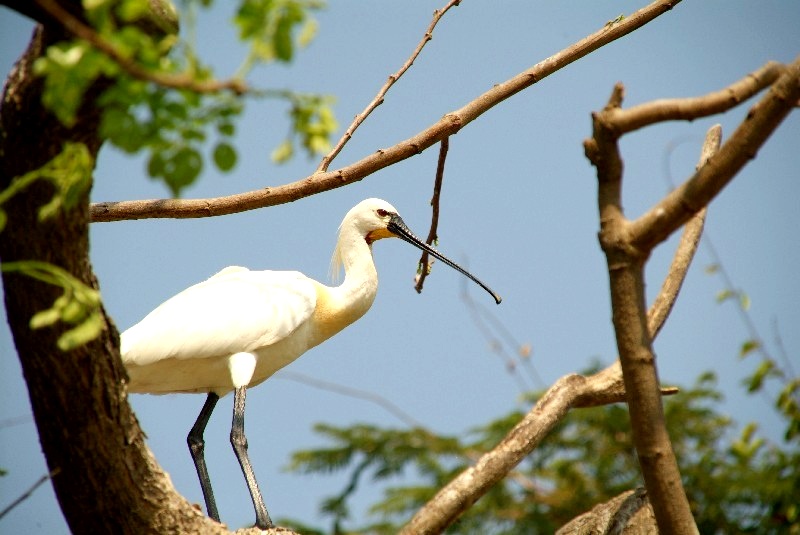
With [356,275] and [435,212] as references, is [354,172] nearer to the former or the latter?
[435,212]

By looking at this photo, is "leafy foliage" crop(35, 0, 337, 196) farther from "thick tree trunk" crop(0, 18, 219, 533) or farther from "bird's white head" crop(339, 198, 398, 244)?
"bird's white head" crop(339, 198, 398, 244)

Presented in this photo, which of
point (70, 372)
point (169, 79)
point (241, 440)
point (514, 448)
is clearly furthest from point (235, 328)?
point (169, 79)

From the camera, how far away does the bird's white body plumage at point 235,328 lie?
252 inches

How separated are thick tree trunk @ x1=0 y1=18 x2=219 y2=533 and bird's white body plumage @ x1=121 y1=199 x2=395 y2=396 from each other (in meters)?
2.30

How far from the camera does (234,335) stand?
665 cm

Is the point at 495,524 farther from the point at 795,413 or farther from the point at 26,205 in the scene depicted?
the point at 26,205

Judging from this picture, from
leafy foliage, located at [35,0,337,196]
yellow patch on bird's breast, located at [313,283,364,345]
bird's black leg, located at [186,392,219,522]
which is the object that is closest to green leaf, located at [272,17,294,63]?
leafy foliage, located at [35,0,337,196]

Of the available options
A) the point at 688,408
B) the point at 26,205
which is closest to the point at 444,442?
the point at 688,408

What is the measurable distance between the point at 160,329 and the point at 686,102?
161 inches

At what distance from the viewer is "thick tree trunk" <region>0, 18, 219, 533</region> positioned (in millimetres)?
3238

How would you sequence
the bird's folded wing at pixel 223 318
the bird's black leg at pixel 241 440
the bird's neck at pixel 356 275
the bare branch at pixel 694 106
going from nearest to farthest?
the bare branch at pixel 694 106
the bird's folded wing at pixel 223 318
the bird's black leg at pixel 241 440
the bird's neck at pixel 356 275

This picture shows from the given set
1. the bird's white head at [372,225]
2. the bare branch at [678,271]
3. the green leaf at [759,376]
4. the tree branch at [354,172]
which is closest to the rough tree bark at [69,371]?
the tree branch at [354,172]

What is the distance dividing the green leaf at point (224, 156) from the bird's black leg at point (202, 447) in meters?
4.14

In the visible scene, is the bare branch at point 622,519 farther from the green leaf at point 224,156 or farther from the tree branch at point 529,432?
the green leaf at point 224,156
